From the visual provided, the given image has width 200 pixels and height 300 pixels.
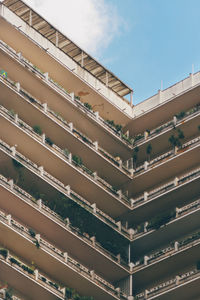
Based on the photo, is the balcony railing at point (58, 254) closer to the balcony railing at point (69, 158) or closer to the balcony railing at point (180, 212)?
the balcony railing at point (180, 212)

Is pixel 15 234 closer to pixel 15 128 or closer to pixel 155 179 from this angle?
pixel 15 128

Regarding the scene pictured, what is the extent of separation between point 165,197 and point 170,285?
842 centimetres

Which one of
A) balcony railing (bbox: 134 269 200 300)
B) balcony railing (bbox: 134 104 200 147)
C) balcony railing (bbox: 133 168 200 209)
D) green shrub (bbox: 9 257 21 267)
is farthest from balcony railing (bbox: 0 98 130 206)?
green shrub (bbox: 9 257 21 267)

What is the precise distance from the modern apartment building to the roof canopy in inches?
3.9

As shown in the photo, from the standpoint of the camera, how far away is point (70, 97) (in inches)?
2694

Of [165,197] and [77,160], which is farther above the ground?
[77,160]

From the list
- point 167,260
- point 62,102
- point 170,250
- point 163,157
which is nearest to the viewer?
point 167,260

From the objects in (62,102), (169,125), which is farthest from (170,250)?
(62,102)

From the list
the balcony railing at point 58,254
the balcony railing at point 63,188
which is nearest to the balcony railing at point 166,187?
the balcony railing at point 63,188

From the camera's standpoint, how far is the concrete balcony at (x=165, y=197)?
217ft

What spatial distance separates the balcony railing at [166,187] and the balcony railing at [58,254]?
7.63 m

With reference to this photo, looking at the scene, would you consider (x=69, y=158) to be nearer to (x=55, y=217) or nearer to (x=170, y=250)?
(x=55, y=217)

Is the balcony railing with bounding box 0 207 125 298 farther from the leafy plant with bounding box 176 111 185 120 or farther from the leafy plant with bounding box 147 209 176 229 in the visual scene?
the leafy plant with bounding box 176 111 185 120

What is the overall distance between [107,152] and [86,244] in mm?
10487
